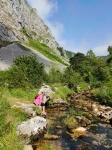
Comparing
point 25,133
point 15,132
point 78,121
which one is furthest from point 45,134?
point 78,121

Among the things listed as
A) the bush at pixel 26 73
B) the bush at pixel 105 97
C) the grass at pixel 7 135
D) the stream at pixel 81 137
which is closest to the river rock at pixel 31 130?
the stream at pixel 81 137

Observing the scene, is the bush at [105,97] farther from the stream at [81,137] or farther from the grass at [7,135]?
the grass at [7,135]

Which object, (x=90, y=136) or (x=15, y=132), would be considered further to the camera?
(x=90, y=136)

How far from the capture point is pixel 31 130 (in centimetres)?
1627

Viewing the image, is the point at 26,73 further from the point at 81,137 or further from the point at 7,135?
the point at 7,135

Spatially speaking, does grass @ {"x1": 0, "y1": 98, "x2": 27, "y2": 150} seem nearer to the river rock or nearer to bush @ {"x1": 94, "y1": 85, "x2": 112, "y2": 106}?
the river rock

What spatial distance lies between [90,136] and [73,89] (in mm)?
36852

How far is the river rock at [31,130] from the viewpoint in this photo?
15611 millimetres

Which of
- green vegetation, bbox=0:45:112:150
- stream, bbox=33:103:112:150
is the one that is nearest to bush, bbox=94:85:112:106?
green vegetation, bbox=0:45:112:150

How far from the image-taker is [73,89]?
2223 inches

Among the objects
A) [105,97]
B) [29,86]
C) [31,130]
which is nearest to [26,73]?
[29,86]

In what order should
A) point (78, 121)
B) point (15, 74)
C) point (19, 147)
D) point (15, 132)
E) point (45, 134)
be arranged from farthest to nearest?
point (15, 74) → point (78, 121) → point (45, 134) → point (15, 132) → point (19, 147)

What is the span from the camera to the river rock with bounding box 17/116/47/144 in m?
15.6

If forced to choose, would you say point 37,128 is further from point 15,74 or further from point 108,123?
point 15,74
